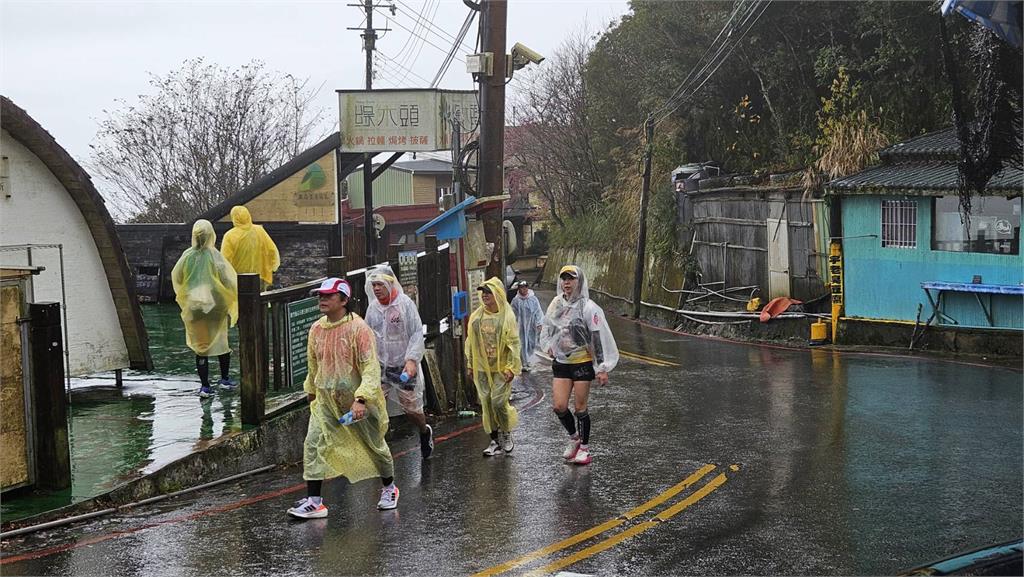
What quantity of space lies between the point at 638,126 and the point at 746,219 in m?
13.4

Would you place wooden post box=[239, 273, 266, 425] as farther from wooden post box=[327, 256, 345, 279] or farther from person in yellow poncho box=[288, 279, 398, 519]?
person in yellow poncho box=[288, 279, 398, 519]

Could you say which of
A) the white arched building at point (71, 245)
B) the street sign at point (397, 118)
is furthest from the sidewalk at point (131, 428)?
the street sign at point (397, 118)

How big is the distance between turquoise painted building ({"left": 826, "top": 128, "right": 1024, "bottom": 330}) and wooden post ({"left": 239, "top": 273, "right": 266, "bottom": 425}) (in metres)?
13.5

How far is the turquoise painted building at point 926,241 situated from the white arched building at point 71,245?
14098mm

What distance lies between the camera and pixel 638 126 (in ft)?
136

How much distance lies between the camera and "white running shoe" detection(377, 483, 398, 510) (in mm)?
9008

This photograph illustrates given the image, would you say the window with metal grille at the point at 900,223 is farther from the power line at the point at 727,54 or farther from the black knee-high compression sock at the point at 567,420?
the black knee-high compression sock at the point at 567,420

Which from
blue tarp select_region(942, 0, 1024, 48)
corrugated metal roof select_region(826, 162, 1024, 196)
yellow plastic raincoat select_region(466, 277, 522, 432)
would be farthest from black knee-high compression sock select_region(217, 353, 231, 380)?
corrugated metal roof select_region(826, 162, 1024, 196)

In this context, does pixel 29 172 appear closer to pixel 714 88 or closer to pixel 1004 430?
pixel 1004 430

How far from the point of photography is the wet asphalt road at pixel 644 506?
7480 millimetres

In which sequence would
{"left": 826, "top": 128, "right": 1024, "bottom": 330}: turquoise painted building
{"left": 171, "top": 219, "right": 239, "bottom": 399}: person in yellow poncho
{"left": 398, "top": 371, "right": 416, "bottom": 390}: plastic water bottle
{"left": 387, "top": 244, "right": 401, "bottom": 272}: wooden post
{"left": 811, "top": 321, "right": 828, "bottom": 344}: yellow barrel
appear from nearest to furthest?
{"left": 398, "top": 371, "right": 416, "bottom": 390}: plastic water bottle < {"left": 171, "top": 219, "right": 239, "bottom": 399}: person in yellow poncho < {"left": 387, "top": 244, "right": 401, "bottom": 272}: wooden post < {"left": 826, "top": 128, "right": 1024, "bottom": 330}: turquoise painted building < {"left": 811, "top": 321, "right": 828, "bottom": 344}: yellow barrel

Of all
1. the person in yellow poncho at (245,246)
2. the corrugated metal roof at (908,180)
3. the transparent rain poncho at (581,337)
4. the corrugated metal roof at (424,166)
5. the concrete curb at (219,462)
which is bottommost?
the concrete curb at (219,462)

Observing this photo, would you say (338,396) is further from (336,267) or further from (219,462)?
(336,267)

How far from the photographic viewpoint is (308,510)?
337 inches
